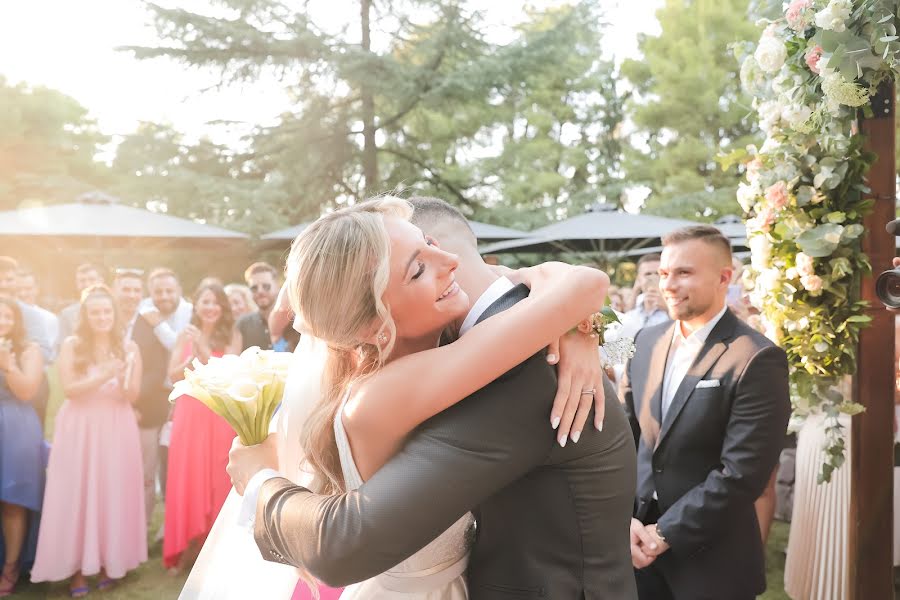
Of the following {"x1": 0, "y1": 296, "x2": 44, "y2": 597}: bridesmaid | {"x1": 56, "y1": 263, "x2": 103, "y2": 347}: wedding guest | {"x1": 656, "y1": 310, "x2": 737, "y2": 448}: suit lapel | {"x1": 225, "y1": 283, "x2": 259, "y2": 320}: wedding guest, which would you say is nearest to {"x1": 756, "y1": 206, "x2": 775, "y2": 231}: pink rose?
{"x1": 656, "y1": 310, "x2": 737, "y2": 448}: suit lapel

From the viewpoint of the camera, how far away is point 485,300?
1.83 meters

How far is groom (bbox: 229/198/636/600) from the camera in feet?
4.73

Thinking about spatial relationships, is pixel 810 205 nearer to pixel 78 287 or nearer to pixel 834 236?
pixel 834 236

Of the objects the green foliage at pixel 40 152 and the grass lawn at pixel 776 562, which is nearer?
the grass lawn at pixel 776 562

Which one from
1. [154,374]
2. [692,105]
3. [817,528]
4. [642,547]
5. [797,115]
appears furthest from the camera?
[692,105]

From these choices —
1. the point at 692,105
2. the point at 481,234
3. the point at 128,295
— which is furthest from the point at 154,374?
the point at 692,105

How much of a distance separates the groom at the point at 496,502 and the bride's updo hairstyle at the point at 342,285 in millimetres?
216

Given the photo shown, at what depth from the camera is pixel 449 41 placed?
661 inches

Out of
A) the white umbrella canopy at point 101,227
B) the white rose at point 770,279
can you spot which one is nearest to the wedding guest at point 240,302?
the white umbrella canopy at point 101,227

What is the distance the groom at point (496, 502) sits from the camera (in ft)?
4.73

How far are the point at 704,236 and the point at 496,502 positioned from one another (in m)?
2.28

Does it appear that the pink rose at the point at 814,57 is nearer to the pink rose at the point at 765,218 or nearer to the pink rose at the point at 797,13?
the pink rose at the point at 797,13

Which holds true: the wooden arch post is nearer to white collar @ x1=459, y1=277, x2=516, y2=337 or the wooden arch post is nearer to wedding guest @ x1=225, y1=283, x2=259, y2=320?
white collar @ x1=459, y1=277, x2=516, y2=337

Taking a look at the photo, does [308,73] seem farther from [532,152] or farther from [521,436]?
[521,436]
